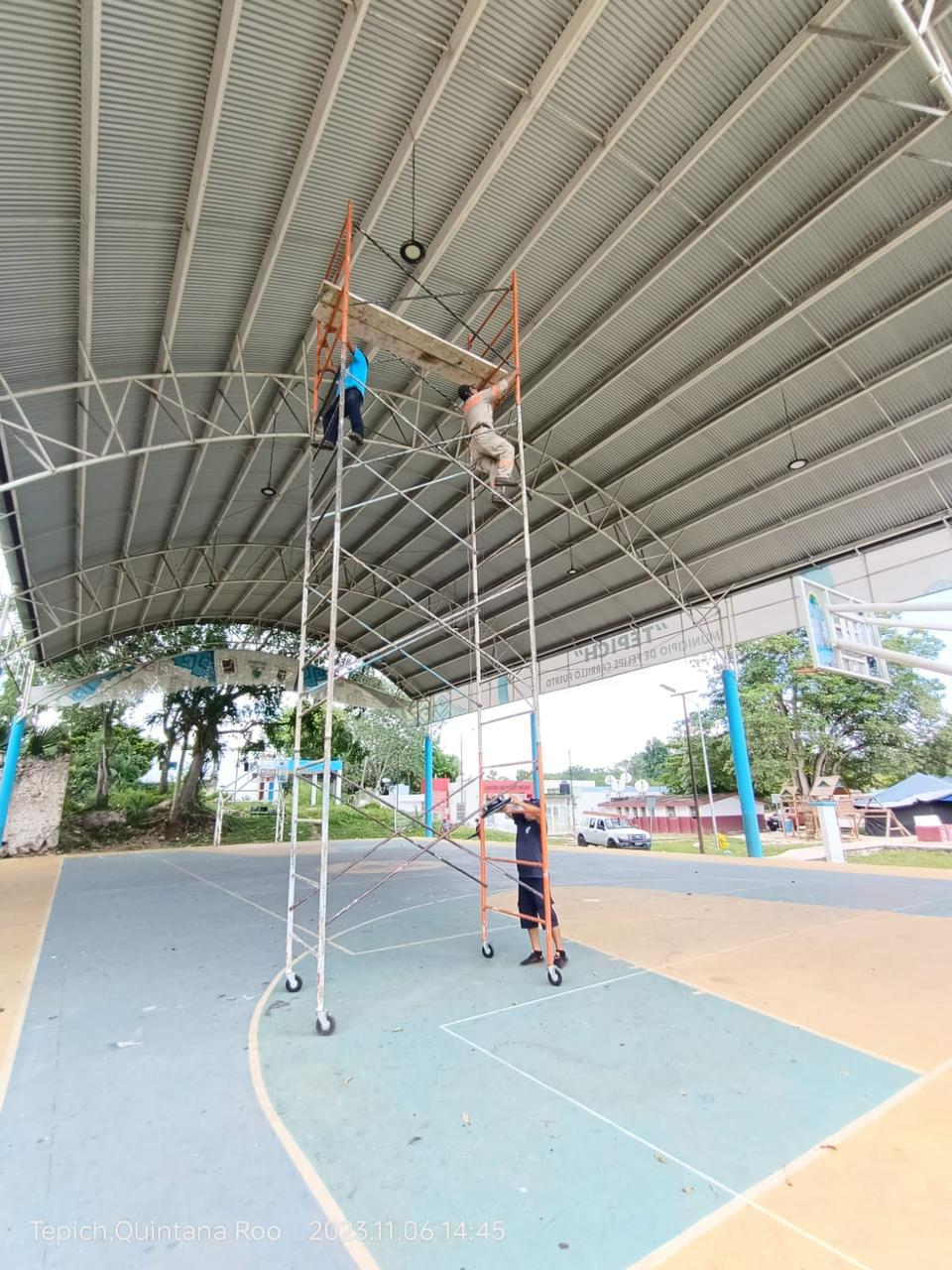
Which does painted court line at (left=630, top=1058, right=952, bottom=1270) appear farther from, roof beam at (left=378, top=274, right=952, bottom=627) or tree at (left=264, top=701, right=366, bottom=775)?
tree at (left=264, top=701, right=366, bottom=775)

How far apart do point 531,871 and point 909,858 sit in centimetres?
1615

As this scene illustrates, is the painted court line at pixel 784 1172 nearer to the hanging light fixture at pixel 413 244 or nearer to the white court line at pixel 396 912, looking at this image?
→ the white court line at pixel 396 912

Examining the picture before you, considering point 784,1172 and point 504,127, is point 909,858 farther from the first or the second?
point 504,127

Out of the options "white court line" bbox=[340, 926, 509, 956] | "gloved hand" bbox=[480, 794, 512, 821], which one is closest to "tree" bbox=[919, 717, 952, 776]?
"white court line" bbox=[340, 926, 509, 956]

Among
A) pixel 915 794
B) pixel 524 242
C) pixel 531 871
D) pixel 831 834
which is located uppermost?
pixel 524 242

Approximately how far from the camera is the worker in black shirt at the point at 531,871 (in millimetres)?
5125

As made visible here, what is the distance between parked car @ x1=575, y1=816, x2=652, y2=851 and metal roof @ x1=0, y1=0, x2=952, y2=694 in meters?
11.6

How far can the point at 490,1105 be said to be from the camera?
9.34 feet

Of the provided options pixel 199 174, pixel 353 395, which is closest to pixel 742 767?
pixel 353 395

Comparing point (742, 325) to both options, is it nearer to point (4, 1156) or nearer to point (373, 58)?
point (373, 58)

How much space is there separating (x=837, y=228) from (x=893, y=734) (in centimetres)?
2653

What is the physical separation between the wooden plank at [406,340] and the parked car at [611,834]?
18151mm

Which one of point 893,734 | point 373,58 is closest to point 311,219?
point 373,58

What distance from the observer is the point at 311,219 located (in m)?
7.84
